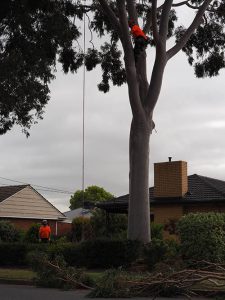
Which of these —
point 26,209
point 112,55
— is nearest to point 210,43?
point 112,55

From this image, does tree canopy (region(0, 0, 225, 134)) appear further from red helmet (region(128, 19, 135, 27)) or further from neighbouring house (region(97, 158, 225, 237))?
neighbouring house (region(97, 158, 225, 237))

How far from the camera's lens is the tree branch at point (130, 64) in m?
20.4

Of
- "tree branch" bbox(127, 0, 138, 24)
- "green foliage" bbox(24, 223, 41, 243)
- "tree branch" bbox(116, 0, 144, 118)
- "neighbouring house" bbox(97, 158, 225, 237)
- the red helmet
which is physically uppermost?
"tree branch" bbox(127, 0, 138, 24)

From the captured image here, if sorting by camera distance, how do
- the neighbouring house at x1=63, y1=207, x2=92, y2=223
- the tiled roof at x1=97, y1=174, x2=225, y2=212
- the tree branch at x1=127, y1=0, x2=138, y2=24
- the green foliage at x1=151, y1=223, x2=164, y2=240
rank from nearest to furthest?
1. the tree branch at x1=127, y1=0, x2=138, y2=24
2. the green foliage at x1=151, y1=223, x2=164, y2=240
3. the tiled roof at x1=97, y1=174, x2=225, y2=212
4. the neighbouring house at x1=63, y1=207, x2=92, y2=223

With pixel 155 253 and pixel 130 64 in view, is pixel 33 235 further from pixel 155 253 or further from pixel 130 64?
pixel 155 253

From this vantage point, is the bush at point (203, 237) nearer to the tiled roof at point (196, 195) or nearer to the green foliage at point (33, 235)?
the tiled roof at point (196, 195)

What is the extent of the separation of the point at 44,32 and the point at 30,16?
1.04m

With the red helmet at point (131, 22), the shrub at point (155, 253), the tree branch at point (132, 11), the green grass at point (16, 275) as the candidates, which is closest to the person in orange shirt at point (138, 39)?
the red helmet at point (131, 22)

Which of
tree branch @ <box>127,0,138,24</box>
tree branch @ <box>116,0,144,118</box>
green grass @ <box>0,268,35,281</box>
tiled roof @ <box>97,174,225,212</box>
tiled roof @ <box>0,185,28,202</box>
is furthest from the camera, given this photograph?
tiled roof @ <box>0,185,28,202</box>

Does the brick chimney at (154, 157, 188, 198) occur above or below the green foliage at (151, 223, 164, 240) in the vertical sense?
above

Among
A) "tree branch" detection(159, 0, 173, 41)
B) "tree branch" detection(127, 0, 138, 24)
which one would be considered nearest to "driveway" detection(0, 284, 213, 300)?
"tree branch" detection(159, 0, 173, 41)

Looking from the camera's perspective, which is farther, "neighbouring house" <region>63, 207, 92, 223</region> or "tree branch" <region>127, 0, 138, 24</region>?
"neighbouring house" <region>63, 207, 92, 223</region>

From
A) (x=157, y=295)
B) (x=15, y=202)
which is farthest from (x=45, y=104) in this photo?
(x=15, y=202)

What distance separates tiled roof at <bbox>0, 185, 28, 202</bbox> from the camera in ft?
165
